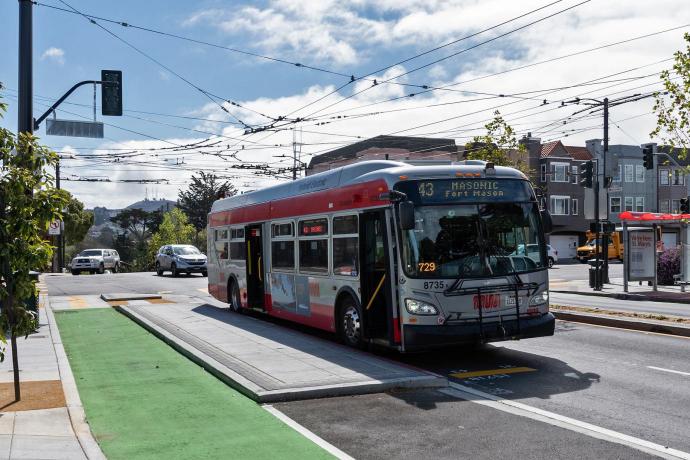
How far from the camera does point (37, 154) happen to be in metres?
7.91

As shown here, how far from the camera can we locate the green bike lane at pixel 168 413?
6.17 m

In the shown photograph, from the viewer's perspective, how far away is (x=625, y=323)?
48.7ft

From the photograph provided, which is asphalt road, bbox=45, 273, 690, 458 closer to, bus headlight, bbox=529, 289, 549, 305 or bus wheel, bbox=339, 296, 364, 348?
bus wheel, bbox=339, 296, 364, 348

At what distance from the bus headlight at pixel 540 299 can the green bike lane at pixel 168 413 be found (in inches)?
179

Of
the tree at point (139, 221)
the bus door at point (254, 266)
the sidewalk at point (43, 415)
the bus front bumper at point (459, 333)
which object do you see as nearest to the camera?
the sidewalk at point (43, 415)

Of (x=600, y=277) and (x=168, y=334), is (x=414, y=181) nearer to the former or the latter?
(x=168, y=334)

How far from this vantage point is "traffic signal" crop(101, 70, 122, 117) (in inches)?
675

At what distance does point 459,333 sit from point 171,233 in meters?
62.3

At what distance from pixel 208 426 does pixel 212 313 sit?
1111 cm

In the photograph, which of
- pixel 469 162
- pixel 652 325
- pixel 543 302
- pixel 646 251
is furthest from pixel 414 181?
pixel 646 251

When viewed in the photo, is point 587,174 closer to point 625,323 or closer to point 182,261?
point 625,323

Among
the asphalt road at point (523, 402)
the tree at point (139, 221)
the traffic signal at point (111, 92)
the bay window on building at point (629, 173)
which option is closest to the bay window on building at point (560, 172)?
the bay window on building at point (629, 173)

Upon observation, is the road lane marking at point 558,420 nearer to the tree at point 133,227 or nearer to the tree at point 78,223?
the tree at point 78,223

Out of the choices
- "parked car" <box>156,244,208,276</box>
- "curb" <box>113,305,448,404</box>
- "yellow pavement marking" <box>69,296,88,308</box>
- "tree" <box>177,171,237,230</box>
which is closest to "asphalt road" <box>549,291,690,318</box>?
"curb" <box>113,305,448,404</box>
